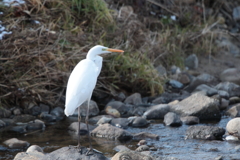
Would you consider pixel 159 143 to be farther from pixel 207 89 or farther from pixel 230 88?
pixel 230 88

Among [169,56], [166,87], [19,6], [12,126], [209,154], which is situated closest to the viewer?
[209,154]

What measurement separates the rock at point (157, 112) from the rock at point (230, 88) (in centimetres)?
166

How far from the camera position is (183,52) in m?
8.72

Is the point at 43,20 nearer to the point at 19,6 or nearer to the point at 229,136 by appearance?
the point at 19,6

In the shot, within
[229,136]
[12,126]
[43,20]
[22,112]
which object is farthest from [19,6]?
[229,136]

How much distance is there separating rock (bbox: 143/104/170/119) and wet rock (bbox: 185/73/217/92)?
Answer: 157 centimetres

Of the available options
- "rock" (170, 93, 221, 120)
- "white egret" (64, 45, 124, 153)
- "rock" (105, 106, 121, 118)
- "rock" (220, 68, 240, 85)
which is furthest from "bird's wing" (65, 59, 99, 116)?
"rock" (220, 68, 240, 85)

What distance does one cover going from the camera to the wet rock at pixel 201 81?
7445mm

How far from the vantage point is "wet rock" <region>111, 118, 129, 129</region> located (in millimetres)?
5422

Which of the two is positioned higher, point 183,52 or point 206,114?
point 183,52

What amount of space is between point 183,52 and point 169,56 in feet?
1.81

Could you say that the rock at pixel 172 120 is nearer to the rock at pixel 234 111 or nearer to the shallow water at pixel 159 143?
the shallow water at pixel 159 143

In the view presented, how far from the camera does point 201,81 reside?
24.9ft

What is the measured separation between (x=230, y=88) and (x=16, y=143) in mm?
4179
